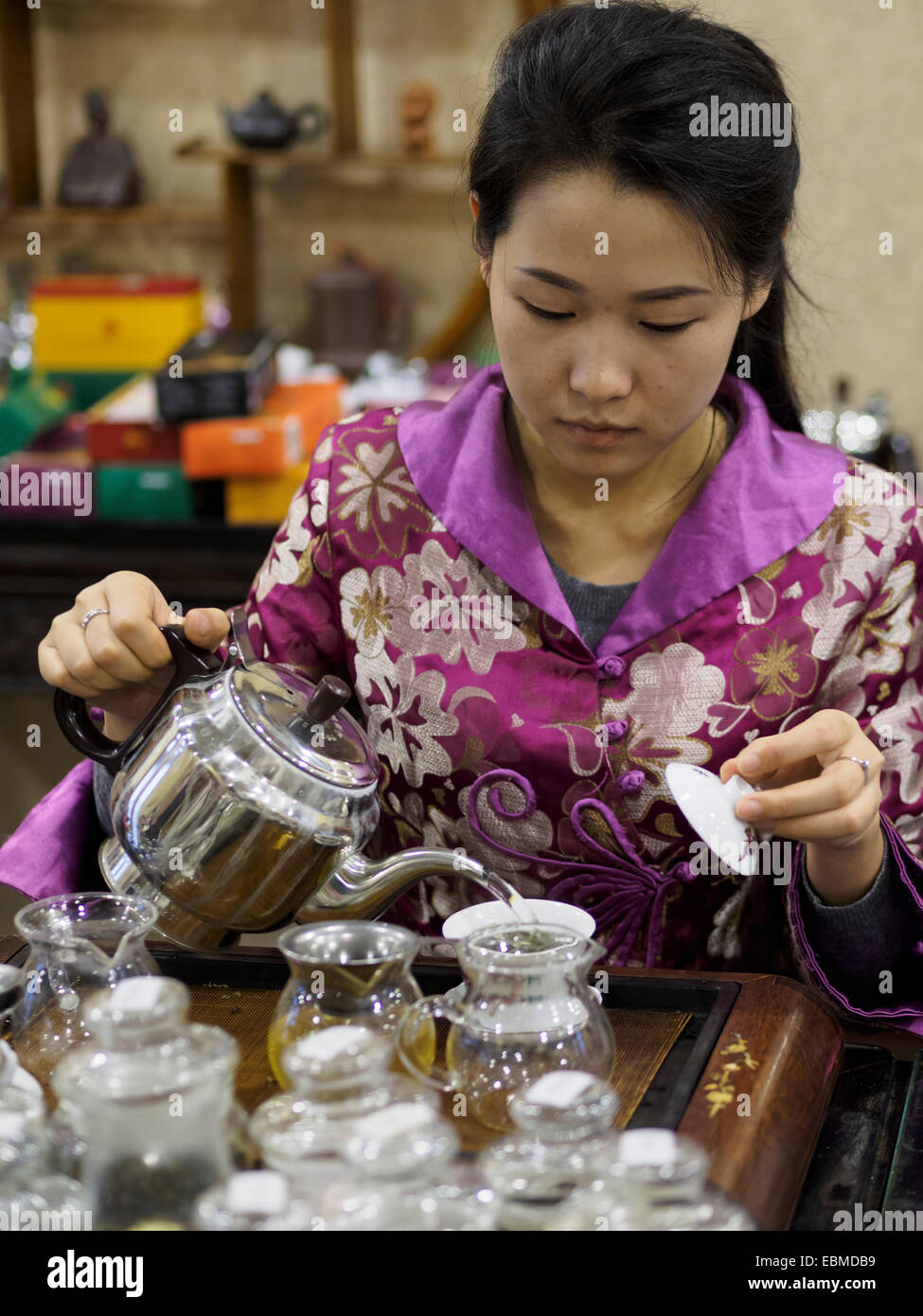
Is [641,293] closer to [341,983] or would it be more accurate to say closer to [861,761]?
[861,761]

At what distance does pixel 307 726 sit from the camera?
1.10 metres

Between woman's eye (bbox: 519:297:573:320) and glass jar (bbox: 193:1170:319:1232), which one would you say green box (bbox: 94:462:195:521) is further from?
glass jar (bbox: 193:1170:319:1232)

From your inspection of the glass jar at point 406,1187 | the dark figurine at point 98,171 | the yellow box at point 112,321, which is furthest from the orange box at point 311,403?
the glass jar at point 406,1187

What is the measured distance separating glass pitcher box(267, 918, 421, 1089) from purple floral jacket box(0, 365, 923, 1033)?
46 centimetres

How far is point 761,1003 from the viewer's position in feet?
3.75

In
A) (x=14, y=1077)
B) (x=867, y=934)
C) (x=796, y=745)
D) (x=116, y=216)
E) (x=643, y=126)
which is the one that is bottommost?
(x=867, y=934)

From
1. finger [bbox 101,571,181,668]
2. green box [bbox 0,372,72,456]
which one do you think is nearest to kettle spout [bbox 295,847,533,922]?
finger [bbox 101,571,181,668]

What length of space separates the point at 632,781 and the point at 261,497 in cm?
163

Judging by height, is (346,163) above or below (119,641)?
above

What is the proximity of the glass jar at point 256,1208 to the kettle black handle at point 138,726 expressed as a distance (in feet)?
1.44

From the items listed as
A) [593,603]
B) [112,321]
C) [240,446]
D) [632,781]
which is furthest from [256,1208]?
[112,321]

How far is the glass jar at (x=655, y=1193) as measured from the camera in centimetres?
75

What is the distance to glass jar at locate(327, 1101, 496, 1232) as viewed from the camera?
74cm

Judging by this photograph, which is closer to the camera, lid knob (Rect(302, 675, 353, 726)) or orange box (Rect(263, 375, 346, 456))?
lid knob (Rect(302, 675, 353, 726))
